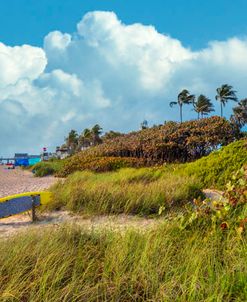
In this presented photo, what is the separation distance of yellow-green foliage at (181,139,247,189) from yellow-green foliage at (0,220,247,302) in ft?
19.6

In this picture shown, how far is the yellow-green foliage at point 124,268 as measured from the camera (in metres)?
2.94

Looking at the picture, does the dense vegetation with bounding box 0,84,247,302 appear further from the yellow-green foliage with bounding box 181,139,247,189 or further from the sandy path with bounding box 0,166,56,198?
the sandy path with bounding box 0,166,56,198

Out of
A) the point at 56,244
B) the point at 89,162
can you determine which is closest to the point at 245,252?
the point at 56,244

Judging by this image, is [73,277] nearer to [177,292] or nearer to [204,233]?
[177,292]

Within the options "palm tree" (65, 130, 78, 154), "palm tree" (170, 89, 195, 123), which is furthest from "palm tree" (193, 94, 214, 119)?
"palm tree" (65, 130, 78, 154)

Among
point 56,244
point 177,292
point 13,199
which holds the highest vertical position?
point 13,199

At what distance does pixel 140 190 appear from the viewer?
7.69 meters

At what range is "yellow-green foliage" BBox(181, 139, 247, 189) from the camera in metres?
10.0

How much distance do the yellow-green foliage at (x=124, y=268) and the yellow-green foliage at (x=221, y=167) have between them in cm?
596

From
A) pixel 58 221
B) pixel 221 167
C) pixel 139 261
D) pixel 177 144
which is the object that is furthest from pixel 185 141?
pixel 139 261

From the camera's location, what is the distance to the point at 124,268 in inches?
130

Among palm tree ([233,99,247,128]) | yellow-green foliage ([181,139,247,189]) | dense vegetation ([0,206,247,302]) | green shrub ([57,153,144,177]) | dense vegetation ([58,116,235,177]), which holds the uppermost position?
palm tree ([233,99,247,128])

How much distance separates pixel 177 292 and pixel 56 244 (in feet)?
4.75

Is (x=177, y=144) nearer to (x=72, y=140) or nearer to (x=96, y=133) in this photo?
(x=96, y=133)
